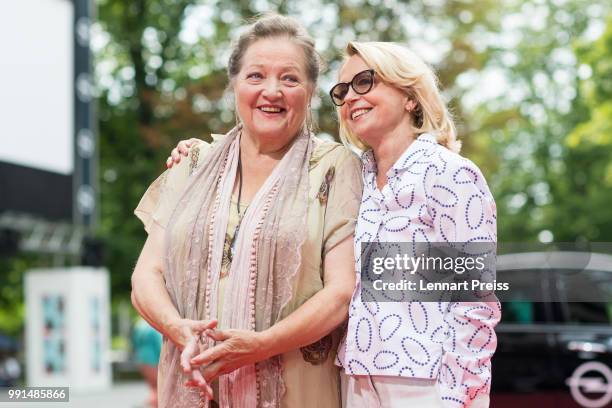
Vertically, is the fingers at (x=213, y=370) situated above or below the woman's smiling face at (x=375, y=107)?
below

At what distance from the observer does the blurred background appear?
19500 mm

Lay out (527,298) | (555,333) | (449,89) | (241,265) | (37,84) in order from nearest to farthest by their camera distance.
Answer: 1. (241,265)
2. (555,333)
3. (527,298)
4. (449,89)
5. (37,84)

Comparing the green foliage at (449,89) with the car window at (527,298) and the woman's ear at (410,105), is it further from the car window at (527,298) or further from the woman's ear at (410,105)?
the woman's ear at (410,105)

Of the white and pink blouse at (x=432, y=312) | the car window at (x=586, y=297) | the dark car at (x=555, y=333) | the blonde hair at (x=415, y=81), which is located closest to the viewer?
the white and pink blouse at (x=432, y=312)

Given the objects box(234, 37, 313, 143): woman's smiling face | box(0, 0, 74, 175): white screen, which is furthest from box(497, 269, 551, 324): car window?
box(0, 0, 74, 175): white screen

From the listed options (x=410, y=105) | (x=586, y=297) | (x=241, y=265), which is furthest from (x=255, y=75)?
(x=586, y=297)

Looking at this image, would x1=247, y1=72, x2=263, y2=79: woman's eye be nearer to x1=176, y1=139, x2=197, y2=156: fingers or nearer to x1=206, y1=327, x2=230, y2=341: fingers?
x1=176, y1=139, x2=197, y2=156: fingers

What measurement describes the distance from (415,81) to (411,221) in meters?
0.49

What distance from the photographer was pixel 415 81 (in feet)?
10.7

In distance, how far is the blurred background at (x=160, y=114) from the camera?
19500mm

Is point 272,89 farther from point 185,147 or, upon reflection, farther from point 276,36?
point 185,147

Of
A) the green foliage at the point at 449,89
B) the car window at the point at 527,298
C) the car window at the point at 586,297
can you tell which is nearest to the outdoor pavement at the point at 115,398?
the green foliage at the point at 449,89

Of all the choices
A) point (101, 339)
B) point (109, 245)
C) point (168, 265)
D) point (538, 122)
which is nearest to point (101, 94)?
point (109, 245)

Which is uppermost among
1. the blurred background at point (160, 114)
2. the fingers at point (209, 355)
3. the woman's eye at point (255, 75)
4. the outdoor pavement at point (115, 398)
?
the blurred background at point (160, 114)
